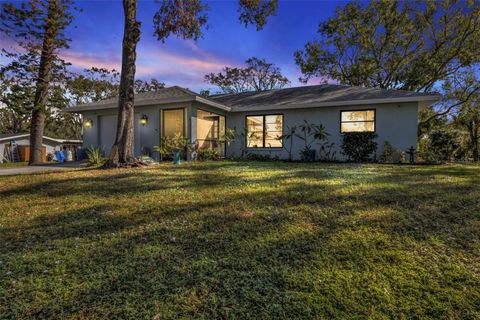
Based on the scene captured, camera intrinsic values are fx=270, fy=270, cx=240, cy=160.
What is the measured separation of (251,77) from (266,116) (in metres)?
16.7

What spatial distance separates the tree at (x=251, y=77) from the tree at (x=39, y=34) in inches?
711

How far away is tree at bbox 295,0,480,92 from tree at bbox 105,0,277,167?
40.8 ft

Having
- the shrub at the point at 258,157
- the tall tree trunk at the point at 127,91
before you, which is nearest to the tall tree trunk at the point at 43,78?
the tall tree trunk at the point at 127,91

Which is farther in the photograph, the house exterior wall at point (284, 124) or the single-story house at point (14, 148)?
the single-story house at point (14, 148)

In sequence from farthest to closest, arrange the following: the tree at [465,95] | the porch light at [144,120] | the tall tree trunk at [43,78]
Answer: the tree at [465,95]
the porch light at [144,120]
the tall tree trunk at [43,78]

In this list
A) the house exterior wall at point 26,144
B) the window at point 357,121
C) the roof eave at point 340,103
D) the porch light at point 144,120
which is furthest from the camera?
the house exterior wall at point 26,144

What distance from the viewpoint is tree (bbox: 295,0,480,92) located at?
53.5ft

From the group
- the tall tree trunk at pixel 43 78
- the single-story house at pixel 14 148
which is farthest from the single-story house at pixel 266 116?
the single-story house at pixel 14 148

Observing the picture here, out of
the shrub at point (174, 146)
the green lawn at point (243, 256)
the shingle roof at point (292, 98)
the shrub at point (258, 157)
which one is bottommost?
the green lawn at point (243, 256)

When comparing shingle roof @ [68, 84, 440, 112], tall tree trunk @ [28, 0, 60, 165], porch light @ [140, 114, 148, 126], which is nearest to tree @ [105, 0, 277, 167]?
shingle roof @ [68, 84, 440, 112]

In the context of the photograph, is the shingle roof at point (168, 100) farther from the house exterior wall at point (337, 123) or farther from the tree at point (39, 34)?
the house exterior wall at point (337, 123)

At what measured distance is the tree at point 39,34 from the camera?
1001 centimetres

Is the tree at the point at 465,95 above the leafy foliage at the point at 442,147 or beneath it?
above

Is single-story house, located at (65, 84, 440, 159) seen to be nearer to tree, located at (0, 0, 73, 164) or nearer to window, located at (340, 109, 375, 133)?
window, located at (340, 109, 375, 133)
